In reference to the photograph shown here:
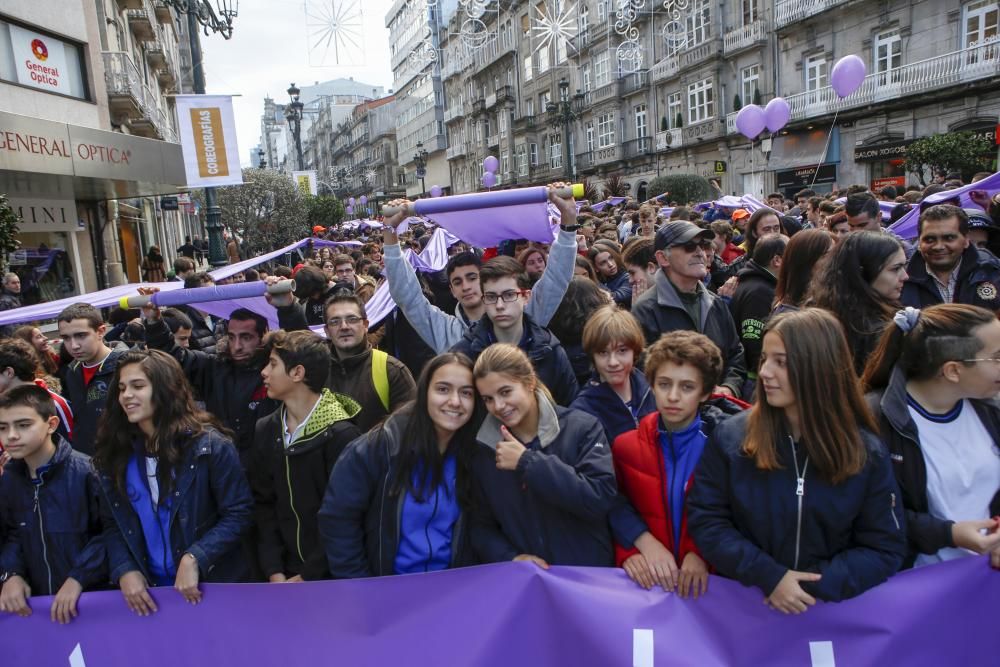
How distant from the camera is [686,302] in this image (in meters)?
3.80

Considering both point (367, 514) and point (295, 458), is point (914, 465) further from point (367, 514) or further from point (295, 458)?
point (295, 458)

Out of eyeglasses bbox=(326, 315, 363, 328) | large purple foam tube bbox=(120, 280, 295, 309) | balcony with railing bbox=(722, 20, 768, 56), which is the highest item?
balcony with railing bbox=(722, 20, 768, 56)

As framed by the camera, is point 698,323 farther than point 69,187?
No

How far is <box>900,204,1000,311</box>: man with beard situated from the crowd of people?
1 cm

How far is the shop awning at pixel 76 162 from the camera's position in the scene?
35.9ft

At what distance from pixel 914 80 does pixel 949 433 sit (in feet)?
73.2

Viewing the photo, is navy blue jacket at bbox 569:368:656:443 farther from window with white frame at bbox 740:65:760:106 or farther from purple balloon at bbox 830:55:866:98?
window with white frame at bbox 740:65:760:106

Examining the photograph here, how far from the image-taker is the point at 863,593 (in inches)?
88.0

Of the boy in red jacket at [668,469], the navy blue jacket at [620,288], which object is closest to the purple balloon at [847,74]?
the navy blue jacket at [620,288]

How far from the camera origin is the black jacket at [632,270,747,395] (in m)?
3.68

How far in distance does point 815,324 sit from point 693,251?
1.57m

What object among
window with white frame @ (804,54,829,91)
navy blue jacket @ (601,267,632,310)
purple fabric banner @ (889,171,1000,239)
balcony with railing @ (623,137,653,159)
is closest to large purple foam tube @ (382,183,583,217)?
navy blue jacket @ (601,267,632,310)

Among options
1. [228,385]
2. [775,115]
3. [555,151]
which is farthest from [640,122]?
[228,385]

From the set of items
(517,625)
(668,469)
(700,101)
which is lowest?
(517,625)
